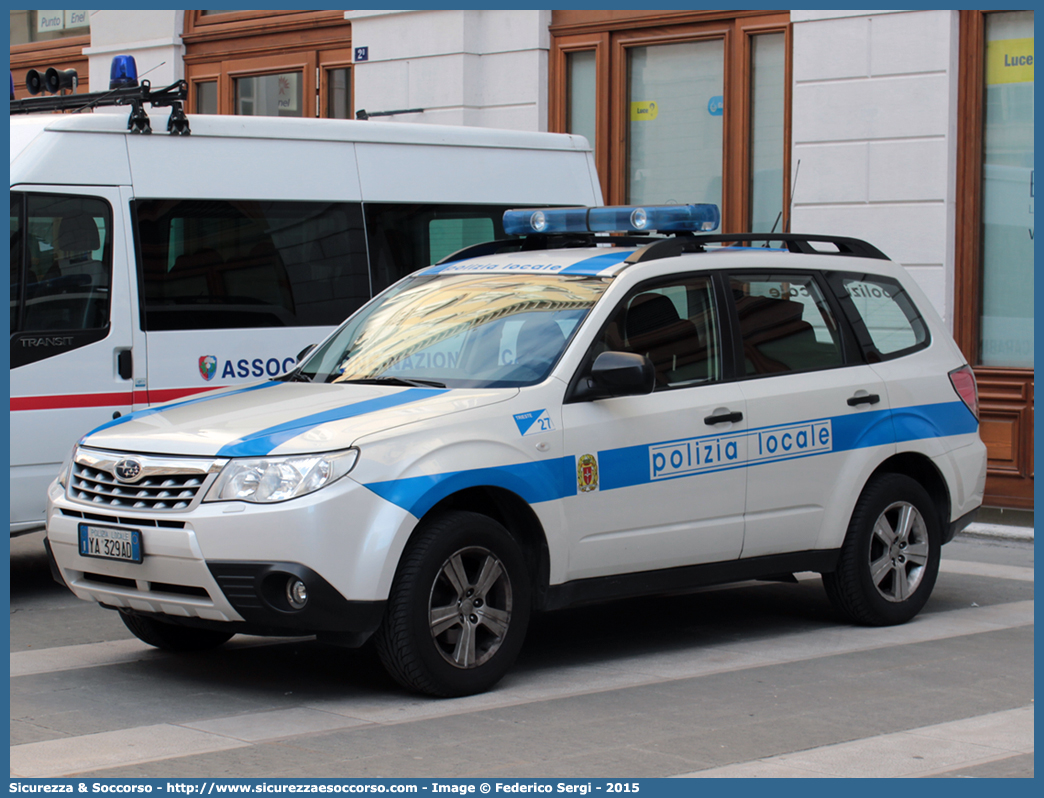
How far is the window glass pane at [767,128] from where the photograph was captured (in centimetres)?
1324

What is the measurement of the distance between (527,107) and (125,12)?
19.3 ft

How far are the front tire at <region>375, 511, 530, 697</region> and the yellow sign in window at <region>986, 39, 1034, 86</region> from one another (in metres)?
7.47

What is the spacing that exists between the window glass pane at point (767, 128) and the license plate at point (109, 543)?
8.37 meters

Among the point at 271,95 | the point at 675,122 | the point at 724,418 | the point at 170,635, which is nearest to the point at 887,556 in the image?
the point at 724,418

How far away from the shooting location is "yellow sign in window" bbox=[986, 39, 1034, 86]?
1168 centimetres

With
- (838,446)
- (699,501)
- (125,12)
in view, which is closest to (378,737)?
(699,501)

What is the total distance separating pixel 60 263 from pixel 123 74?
1.65m

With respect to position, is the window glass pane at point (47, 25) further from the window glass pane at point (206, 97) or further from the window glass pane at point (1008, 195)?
the window glass pane at point (1008, 195)

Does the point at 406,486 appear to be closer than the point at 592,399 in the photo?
Yes

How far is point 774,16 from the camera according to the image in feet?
43.0

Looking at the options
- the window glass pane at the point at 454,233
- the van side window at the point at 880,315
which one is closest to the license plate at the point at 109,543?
the van side window at the point at 880,315

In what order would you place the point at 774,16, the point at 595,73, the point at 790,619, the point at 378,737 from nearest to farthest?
the point at 378,737 → the point at 790,619 → the point at 774,16 → the point at 595,73

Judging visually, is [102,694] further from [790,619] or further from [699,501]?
[790,619]

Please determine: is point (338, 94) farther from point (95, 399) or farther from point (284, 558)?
point (284, 558)
